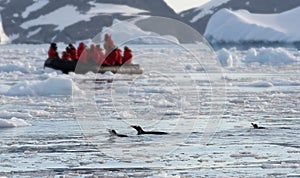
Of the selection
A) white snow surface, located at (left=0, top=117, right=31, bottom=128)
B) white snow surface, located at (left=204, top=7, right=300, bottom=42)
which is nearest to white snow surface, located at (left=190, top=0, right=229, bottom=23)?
white snow surface, located at (left=204, top=7, right=300, bottom=42)

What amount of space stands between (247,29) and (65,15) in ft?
246

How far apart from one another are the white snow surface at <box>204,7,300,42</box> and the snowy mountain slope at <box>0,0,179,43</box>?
62.7 m

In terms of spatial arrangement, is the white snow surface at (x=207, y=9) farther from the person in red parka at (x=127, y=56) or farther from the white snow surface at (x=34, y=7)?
the person in red parka at (x=127, y=56)

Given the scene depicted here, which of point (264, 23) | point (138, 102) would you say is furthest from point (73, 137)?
point (264, 23)

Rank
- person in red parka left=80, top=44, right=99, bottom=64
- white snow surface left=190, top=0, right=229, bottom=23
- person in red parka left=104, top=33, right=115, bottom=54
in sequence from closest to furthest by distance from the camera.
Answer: person in red parka left=104, top=33, right=115, bottom=54
person in red parka left=80, top=44, right=99, bottom=64
white snow surface left=190, top=0, right=229, bottom=23

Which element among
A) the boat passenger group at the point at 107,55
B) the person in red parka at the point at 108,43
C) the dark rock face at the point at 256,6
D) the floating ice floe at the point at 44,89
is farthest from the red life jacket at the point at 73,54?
the dark rock face at the point at 256,6

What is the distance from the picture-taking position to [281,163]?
7262mm

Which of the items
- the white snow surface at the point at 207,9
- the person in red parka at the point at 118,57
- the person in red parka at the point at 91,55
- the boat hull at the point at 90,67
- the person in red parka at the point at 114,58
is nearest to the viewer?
the person in red parka at the point at 114,58

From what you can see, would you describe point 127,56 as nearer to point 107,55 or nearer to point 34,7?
point 107,55

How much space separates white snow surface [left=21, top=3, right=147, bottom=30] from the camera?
424ft

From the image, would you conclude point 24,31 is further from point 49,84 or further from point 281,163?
point 281,163

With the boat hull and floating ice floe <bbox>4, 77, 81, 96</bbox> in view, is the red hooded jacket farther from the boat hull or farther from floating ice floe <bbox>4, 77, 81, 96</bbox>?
floating ice floe <bbox>4, 77, 81, 96</bbox>

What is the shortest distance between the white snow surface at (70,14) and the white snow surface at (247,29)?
6887 cm

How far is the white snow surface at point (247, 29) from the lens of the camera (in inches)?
2302
